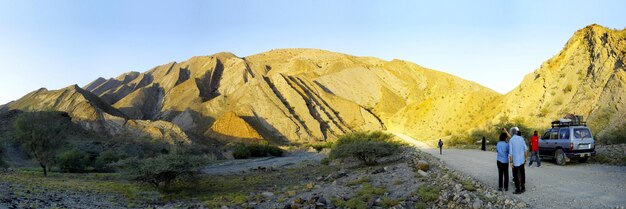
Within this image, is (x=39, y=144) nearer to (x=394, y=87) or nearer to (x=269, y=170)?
(x=269, y=170)

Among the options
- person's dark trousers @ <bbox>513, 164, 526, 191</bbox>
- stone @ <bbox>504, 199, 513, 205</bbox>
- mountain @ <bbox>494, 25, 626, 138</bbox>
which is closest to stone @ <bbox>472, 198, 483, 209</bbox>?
stone @ <bbox>504, 199, 513, 205</bbox>

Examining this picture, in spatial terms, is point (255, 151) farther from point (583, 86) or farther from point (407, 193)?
point (407, 193)

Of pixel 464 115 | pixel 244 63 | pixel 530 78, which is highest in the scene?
pixel 244 63

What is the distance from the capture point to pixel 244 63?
119m

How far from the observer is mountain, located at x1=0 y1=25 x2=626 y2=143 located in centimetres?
3177

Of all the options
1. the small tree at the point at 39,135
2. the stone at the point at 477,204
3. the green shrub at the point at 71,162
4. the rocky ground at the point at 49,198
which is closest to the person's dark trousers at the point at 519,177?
the stone at the point at 477,204

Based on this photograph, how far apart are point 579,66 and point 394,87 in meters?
78.0

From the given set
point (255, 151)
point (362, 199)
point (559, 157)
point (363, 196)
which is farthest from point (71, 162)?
point (559, 157)

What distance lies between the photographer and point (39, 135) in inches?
1182

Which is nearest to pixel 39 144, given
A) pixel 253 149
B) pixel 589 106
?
pixel 253 149

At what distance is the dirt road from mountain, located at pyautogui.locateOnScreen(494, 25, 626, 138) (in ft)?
38.5

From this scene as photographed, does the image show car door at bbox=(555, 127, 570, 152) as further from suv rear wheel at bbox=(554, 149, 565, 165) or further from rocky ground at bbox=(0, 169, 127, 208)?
rocky ground at bbox=(0, 169, 127, 208)

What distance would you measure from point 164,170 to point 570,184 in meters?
18.3

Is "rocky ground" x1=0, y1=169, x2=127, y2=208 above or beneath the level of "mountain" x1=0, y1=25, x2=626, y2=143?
beneath
